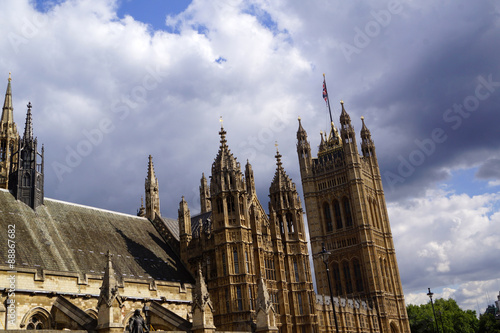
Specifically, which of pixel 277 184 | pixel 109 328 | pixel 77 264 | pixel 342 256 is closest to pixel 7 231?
pixel 77 264

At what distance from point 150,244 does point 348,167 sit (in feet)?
273

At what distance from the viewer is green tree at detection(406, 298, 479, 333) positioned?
369ft

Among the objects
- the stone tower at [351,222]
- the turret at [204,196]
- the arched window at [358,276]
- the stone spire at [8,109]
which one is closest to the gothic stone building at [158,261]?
the stone spire at [8,109]

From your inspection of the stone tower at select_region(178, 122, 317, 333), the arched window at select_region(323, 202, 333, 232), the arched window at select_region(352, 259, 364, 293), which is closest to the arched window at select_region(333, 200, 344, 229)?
the arched window at select_region(323, 202, 333, 232)

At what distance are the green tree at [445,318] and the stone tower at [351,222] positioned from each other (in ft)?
21.7

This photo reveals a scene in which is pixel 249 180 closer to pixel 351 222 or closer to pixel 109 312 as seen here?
pixel 109 312

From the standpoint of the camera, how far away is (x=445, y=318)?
113 m

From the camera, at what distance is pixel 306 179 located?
418 feet

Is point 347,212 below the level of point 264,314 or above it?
above

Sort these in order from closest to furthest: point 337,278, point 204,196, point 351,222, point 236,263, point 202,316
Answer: point 202,316, point 236,263, point 204,196, point 337,278, point 351,222

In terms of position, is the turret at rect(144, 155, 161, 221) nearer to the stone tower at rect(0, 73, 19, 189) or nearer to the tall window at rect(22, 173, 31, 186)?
the tall window at rect(22, 173, 31, 186)

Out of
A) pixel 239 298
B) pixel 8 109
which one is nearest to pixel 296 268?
pixel 239 298

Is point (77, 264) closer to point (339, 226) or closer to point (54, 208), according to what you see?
point (54, 208)

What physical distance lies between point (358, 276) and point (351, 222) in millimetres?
12136
